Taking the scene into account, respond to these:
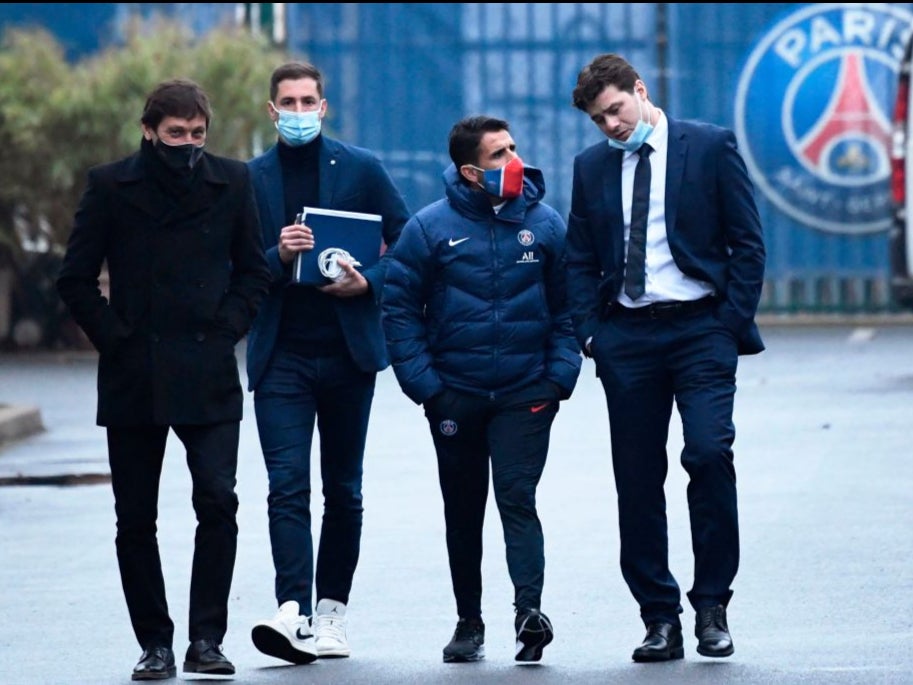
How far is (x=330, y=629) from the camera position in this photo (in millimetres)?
7230

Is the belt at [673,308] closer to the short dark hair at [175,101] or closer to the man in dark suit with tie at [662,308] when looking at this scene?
the man in dark suit with tie at [662,308]

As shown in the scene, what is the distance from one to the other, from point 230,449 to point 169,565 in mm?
2583

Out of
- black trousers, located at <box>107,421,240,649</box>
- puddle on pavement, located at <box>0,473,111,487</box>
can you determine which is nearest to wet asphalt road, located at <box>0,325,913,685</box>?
puddle on pavement, located at <box>0,473,111,487</box>

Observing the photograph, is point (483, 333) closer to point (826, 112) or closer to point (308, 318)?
point (308, 318)

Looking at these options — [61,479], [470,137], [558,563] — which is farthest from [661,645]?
[61,479]

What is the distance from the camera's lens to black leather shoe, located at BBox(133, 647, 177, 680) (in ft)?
22.3

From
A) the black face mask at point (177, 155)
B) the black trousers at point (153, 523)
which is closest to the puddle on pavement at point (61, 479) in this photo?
the black trousers at point (153, 523)

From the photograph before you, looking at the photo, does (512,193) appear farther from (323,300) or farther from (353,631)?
(353,631)

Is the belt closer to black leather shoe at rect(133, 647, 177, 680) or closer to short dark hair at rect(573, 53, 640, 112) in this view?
short dark hair at rect(573, 53, 640, 112)

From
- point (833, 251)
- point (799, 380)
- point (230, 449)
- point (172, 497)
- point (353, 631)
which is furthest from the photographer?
point (833, 251)

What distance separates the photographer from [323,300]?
731cm

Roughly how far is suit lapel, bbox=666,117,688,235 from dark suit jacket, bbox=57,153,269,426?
1.18 meters

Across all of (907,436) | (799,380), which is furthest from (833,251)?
(907,436)

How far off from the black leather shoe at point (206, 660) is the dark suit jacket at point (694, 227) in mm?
1372
